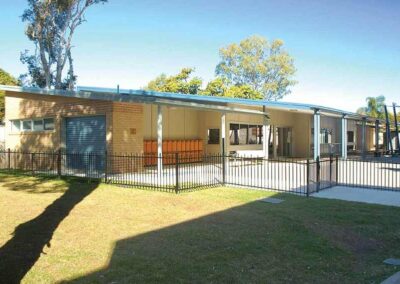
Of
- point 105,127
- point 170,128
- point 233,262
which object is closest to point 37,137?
point 105,127

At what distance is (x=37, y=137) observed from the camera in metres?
19.8

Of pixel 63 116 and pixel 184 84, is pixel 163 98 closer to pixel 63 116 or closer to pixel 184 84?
pixel 63 116

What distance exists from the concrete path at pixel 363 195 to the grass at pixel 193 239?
0.79 metres

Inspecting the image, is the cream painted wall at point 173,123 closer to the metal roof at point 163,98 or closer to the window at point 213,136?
the window at point 213,136

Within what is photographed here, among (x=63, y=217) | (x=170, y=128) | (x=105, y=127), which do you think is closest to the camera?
(x=63, y=217)

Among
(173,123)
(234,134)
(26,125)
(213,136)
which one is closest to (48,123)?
(26,125)

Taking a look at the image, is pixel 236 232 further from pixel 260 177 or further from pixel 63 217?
pixel 260 177

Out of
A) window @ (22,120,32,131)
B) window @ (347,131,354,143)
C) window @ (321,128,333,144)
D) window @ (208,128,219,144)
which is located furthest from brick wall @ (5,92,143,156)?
window @ (347,131,354,143)

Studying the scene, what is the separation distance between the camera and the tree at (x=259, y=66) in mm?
60688

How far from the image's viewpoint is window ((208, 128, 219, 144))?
24.1 metres

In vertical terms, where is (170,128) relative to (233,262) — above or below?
above

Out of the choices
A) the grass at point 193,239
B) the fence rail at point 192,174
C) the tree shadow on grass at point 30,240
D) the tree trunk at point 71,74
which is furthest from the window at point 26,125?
the tree trunk at point 71,74

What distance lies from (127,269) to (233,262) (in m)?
1.43

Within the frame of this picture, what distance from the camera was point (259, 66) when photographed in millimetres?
60219
